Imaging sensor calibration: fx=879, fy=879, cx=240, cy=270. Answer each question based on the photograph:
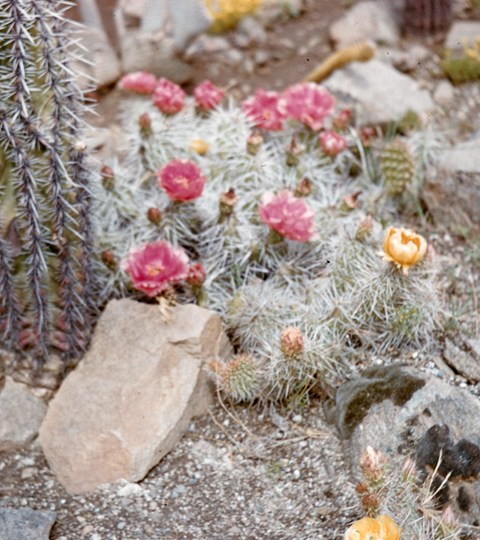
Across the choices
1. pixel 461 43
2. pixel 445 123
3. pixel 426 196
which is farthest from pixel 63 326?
pixel 461 43

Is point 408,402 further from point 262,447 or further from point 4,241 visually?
point 4,241

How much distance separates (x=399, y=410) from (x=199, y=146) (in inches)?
58.3

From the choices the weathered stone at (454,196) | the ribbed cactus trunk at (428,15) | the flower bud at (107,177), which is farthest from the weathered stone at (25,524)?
the ribbed cactus trunk at (428,15)

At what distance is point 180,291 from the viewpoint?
338 cm

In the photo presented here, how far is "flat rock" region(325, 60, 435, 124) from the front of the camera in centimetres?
432

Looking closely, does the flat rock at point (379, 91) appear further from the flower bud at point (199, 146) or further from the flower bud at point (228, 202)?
the flower bud at point (228, 202)

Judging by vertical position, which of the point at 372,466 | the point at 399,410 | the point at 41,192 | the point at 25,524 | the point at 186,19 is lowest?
the point at 25,524

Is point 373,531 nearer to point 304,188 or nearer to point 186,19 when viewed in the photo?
point 304,188

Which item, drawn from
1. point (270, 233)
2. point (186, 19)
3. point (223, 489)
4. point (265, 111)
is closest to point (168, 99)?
point (265, 111)

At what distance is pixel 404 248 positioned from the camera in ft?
9.50

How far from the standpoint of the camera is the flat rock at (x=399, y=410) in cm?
270

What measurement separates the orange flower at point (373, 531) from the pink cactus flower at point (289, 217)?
1.25 metres

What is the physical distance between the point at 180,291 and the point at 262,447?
2.37 ft

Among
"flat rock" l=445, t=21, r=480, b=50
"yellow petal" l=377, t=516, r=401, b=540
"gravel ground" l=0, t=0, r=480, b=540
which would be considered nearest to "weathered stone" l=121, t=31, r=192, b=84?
"flat rock" l=445, t=21, r=480, b=50
